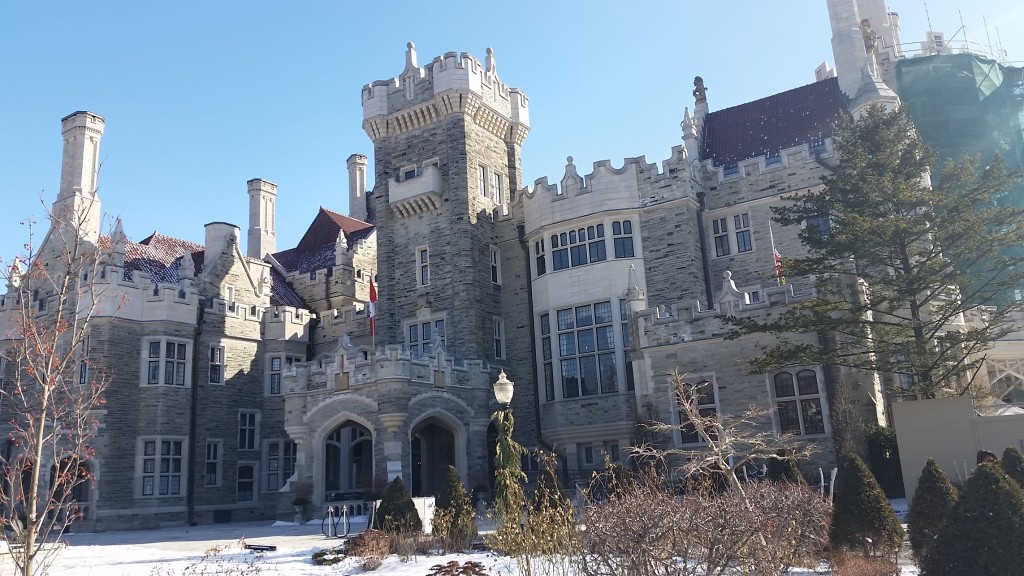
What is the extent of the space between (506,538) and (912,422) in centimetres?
864

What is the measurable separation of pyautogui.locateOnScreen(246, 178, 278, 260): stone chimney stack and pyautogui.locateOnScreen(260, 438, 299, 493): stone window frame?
12.2 metres

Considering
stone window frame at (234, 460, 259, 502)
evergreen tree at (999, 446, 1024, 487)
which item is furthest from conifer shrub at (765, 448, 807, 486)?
stone window frame at (234, 460, 259, 502)

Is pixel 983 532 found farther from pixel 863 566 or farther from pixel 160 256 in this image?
pixel 160 256

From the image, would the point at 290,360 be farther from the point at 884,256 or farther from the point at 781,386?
the point at 884,256

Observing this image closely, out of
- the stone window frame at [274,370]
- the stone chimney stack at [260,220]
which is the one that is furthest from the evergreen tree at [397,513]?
the stone chimney stack at [260,220]

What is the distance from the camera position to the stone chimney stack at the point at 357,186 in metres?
45.8

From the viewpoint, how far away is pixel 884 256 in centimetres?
1792

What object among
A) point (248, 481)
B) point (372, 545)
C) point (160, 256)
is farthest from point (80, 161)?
point (372, 545)

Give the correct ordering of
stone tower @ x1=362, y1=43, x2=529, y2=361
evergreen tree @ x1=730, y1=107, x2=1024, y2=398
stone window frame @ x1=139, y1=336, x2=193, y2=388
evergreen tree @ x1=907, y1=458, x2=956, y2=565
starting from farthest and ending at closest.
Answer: stone tower @ x1=362, y1=43, x2=529, y2=361, stone window frame @ x1=139, y1=336, x2=193, y2=388, evergreen tree @ x1=730, y1=107, x2=1024, y2=398, evergreen tree @ x1=907, y1=458, x2=956, y2=565

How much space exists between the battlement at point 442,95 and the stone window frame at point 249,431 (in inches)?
448

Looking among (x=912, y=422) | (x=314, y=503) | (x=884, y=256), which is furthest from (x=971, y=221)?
(x=314, y=503)

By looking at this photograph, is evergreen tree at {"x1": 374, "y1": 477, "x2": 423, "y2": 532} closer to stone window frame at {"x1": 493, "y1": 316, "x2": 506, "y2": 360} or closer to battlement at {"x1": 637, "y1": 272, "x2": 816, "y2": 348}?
battlement at {"x1": 637, "y1": 272, "x2": 816, "y2": 348}

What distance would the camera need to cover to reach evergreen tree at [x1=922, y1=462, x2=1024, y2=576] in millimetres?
7309

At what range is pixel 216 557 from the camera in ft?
47.9
